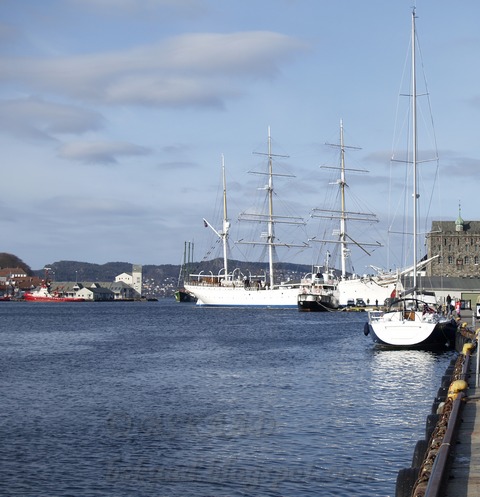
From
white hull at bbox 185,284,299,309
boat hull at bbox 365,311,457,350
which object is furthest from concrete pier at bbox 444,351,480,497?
white hull at bbox 185,284,299,309

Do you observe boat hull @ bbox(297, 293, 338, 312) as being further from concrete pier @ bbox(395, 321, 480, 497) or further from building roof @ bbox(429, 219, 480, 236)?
concrete pier @ bbox(395, 321, 480, 497)

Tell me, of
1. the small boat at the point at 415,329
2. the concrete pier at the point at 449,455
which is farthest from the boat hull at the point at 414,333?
the concrete pier at the point at 449,455

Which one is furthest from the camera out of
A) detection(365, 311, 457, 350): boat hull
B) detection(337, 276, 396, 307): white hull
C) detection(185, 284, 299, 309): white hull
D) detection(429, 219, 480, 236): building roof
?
detection(429, 219, 480, 236): building roof

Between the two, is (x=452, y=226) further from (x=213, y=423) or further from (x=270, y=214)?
(x=213, y=423)

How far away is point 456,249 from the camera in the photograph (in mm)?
175000

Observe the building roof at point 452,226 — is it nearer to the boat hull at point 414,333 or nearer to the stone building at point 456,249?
the stone building at point 456,249

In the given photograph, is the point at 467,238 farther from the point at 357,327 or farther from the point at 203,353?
the point at 203,353

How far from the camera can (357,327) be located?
87.8 metres

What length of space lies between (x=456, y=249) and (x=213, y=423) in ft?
510

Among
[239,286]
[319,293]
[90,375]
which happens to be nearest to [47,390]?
[90,375]

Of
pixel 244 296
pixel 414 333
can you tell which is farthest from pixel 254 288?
pixel 414 333

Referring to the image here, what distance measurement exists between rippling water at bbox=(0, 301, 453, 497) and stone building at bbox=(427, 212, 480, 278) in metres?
127

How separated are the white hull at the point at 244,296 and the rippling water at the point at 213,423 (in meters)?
97.7

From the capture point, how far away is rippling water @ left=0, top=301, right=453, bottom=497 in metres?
18.8
